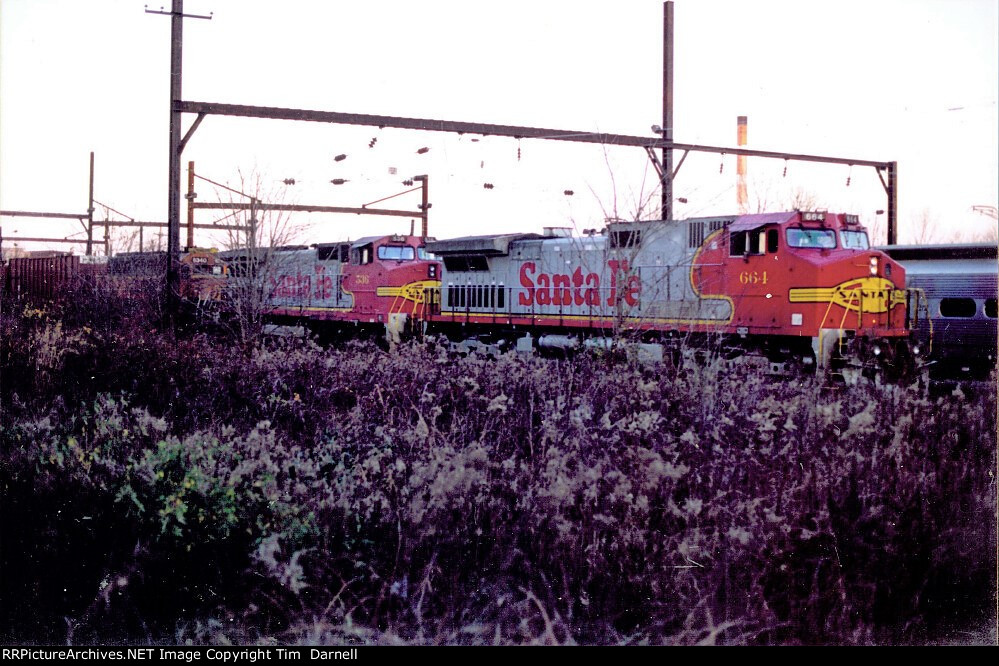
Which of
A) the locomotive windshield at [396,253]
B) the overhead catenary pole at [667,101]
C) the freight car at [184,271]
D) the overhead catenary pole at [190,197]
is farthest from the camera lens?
the overhead catenary pole at [190,197]

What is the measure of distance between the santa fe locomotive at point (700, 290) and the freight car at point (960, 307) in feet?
2.98

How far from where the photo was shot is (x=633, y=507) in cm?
598

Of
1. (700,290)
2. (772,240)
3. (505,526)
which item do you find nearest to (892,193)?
(772,240)

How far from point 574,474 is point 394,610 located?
2008mm

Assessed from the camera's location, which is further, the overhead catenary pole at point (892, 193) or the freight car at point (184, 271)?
the overhead catenary pole at point (892, 193)

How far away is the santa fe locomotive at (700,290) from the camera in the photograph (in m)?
14.5

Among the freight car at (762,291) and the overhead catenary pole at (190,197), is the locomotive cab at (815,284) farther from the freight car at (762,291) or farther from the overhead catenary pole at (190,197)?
the overhead catenary pole at (190,197)

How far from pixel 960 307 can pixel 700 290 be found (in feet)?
21.6

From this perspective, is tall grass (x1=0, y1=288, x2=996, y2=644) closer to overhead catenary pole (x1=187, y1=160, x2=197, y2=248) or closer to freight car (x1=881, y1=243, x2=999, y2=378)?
freight car (x1=881, y1=243, x2=999, y2=378)

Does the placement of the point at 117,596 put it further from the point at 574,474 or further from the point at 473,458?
the point at 574,474

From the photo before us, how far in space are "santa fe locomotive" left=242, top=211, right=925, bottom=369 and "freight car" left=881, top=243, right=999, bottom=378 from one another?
909mm

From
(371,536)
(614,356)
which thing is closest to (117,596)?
(371,536)

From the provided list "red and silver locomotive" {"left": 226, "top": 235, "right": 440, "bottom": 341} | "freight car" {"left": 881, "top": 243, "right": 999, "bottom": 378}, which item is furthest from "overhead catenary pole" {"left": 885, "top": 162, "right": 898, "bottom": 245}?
"red and silver locomotive" {"left": 226, "top": 235, "right": 440, "bottom": 341}

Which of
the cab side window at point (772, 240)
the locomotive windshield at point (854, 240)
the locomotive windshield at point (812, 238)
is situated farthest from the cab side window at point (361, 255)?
the locomotive windshield at point (854, 240)
